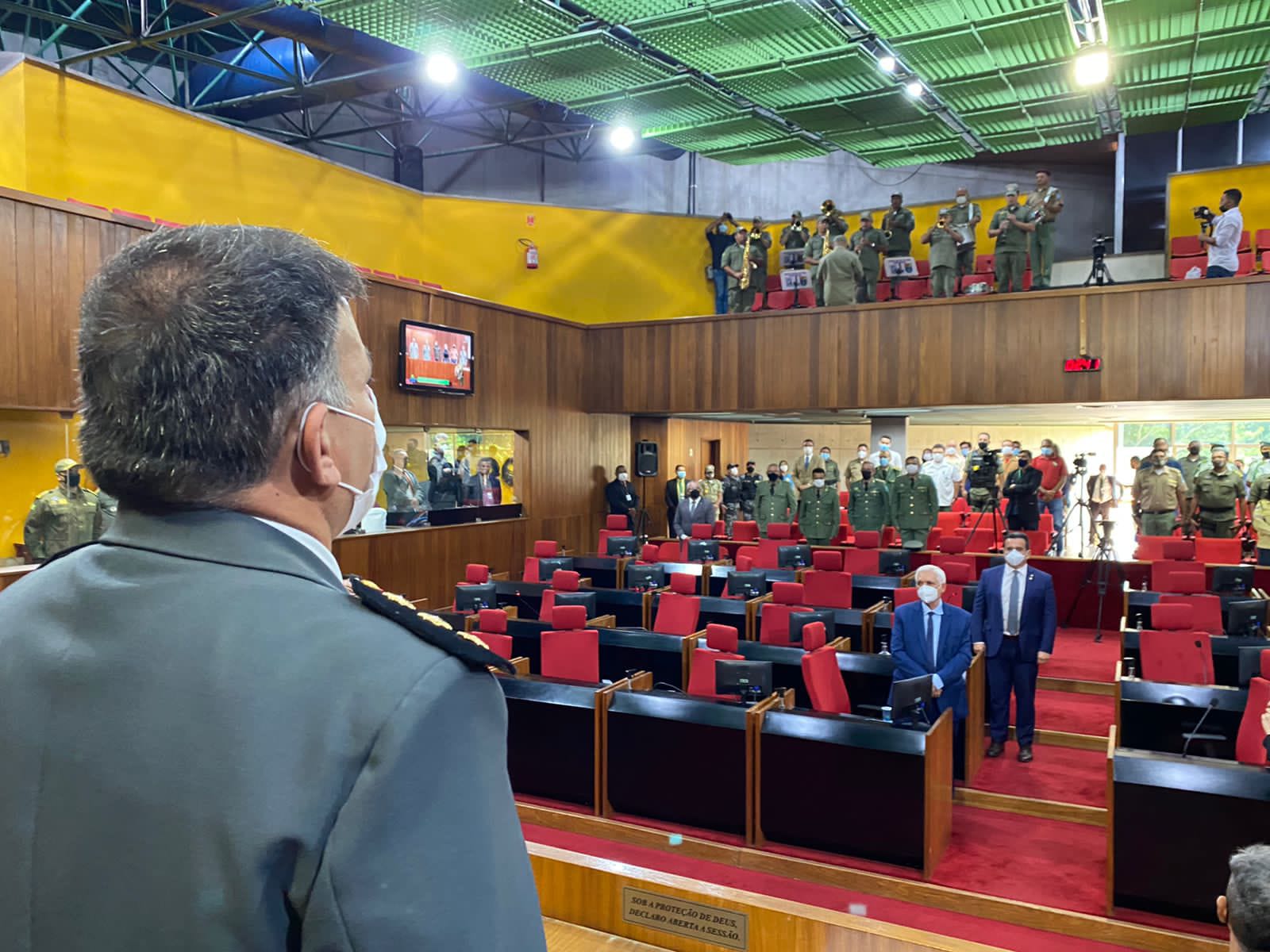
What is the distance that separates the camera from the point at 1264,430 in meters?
16.3

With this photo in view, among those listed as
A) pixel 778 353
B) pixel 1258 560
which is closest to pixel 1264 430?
pixel 1258 560

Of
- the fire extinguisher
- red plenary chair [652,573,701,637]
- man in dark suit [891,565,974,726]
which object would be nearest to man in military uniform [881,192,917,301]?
the fire extinguisher

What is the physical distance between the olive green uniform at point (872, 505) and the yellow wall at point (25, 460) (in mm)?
8973

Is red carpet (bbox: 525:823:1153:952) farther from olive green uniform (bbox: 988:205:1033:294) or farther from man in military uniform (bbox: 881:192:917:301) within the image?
man in military uniform (bbox: 881:192:917:301)

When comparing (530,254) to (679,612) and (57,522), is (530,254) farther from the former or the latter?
(57,522)

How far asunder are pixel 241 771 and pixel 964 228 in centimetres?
1345

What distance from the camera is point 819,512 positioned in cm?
1186

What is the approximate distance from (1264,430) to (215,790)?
1961 cm

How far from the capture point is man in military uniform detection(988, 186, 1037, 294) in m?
12.0

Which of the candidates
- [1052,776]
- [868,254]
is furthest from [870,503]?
[1052,776]

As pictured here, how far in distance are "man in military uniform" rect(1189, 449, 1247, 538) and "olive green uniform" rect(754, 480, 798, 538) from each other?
5005 millimetres

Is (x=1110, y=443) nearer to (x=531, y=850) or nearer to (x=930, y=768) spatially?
(x=930, y=768)

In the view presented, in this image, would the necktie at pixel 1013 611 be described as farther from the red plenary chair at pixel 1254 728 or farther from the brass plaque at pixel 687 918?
the brass plaque at pixel 687 918

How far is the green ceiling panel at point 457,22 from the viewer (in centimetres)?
906
